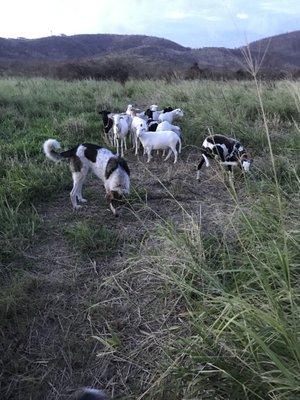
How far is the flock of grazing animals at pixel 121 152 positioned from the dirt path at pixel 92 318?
0.50 m

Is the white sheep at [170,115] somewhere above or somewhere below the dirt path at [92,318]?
above

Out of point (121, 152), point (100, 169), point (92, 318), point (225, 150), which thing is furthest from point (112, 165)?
point (121, 152)

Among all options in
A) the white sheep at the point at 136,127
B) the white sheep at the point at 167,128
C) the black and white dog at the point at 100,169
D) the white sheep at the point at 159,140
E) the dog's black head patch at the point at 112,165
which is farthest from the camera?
the white sheep at the point at 167,128

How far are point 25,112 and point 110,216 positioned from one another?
5.74 metres

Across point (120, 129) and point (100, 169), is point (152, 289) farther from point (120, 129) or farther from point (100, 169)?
point (120, 129)

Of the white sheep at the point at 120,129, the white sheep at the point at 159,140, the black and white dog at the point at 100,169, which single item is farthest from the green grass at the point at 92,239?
the white sheep at the point at 120,129

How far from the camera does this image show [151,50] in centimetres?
6166

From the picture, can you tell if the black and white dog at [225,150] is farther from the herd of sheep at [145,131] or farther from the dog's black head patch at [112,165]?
the dog's black head patch at [112,165]

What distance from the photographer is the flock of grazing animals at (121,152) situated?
524 centimetres

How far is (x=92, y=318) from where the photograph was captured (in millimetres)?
3543

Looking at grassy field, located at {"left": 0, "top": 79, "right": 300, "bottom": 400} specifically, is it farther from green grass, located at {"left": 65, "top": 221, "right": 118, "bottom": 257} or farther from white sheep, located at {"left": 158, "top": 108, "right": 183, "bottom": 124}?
white sheep, located at {"left": 158, "top": 108, "right": 183, "bottom": 124}

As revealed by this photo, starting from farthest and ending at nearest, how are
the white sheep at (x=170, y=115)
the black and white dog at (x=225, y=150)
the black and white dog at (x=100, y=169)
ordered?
the white sheep at (x=170, y=115) < the black and white dog at (x=225, y=150) < the black and white dog at (x=100, y=169)

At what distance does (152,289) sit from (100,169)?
2.24 m

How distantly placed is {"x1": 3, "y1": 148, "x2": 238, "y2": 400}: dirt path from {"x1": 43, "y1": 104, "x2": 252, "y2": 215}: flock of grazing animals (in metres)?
0.50
